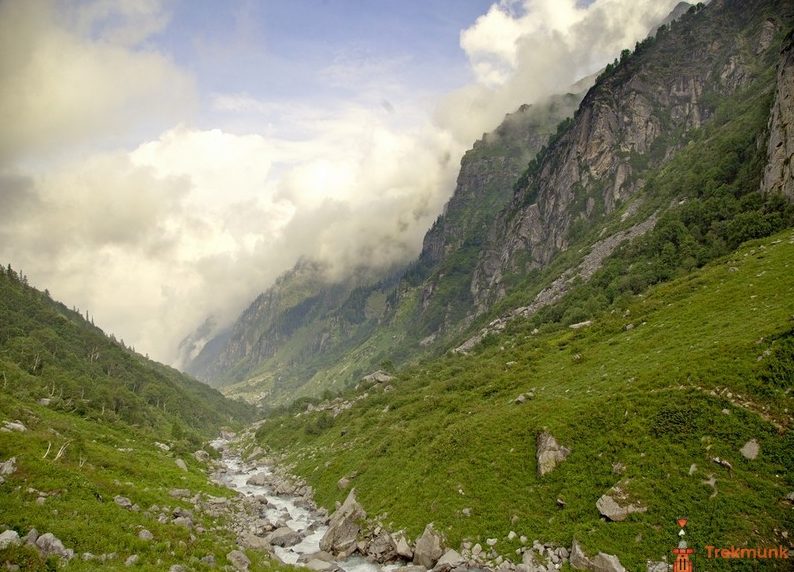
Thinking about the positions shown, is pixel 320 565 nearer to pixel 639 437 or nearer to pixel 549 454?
pixel 549 454

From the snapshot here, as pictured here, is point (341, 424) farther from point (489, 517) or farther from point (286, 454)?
point (489, 517)

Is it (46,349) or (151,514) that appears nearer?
(151,514)

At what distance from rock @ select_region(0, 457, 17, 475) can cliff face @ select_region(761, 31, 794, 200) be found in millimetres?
113015

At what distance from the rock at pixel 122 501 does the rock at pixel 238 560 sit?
10211 millimetres

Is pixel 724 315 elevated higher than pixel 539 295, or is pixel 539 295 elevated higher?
pixel 539 295

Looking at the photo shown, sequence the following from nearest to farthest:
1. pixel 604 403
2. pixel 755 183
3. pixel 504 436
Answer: pixel 604 403
pixel 504 436
pixel 755 183

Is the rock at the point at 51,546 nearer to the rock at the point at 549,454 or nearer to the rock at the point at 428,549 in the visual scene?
the rock at the point at 428,549

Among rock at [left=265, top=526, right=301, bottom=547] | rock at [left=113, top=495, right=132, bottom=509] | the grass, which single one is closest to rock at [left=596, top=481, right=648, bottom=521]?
the grass

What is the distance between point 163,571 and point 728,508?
34.9 metres

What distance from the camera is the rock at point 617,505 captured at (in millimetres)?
31672

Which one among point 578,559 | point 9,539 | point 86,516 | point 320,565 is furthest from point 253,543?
point 578,559

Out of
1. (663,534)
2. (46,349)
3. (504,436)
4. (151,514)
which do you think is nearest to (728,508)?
(663,534)

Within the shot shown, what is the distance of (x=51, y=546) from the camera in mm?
22156

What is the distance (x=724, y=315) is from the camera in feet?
170
